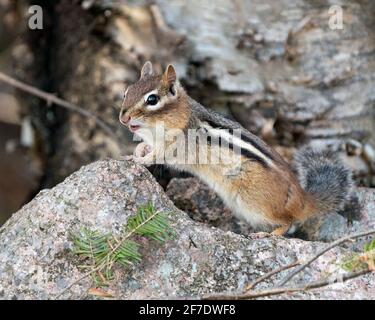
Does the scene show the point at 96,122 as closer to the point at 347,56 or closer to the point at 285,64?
the point at 285,64

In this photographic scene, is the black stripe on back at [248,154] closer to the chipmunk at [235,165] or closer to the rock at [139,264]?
the chipmunk at [235,165]

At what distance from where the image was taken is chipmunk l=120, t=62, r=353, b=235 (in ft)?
10.4

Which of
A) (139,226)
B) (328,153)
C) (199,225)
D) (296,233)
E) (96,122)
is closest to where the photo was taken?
(139,226)

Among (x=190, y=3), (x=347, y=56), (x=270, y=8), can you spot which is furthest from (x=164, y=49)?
(x=347, y=56)

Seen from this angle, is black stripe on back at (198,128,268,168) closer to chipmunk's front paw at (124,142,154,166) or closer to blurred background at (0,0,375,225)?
chipmunk's front paw at (124,142,154,166)

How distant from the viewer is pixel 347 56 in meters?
4.17

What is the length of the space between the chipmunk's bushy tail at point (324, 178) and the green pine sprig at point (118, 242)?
3.54 feet

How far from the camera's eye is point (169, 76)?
3205mm

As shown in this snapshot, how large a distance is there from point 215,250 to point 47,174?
278 centimetres

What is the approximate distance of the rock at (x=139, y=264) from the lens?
7.83 feet

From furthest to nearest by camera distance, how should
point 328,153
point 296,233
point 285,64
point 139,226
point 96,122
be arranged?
1. point 96,122
2. point 285,64
3. point 328,153
4. point 296,233
5. point 139,226

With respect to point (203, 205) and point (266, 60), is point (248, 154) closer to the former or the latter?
point (203, 205)

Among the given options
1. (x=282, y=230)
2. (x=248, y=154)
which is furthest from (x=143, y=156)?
(x=282, y=230)

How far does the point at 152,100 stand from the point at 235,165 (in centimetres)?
48
